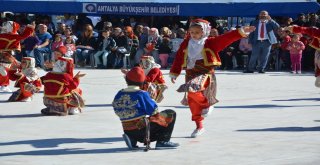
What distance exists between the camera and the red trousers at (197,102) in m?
12.2

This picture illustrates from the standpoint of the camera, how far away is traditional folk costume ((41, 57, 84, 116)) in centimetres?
1472

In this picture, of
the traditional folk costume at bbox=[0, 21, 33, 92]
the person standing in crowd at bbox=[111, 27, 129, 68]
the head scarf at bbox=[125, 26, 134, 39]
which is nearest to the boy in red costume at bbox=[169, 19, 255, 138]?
the traditional folk costume at bbox=[0, 21, 33, 92]

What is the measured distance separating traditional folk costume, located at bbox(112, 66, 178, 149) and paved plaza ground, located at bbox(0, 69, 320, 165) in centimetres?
19

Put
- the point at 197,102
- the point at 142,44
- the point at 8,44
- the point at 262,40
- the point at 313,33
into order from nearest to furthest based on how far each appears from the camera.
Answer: the point at 197,102
the point at 313,33
the point at 8,44
the point at 262,40
the point at 142,44

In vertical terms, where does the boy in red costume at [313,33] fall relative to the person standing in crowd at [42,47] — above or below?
above

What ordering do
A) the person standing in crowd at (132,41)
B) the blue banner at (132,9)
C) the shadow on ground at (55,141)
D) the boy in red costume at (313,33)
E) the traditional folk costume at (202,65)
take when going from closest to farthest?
1. the shadow on ground at (55,141)
2. the traditional folk costume at (202,65)
3. the boy in red costume at (313,33)
4. the person standing in crowd at (132,41)
5. the blue banner at (132,9)

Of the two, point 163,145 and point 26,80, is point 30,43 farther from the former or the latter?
point 163,145

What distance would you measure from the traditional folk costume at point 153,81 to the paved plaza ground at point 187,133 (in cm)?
53

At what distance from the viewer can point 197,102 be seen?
40.2 ft

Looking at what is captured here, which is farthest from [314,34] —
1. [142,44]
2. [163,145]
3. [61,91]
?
[142,44]

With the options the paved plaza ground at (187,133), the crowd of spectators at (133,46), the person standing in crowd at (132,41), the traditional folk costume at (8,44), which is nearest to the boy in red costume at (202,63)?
the paved plaza ground at (187,133)

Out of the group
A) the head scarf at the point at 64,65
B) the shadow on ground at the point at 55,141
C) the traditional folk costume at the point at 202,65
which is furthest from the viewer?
the head scarf at the point at 64,65

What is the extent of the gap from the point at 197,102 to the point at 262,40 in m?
12.3

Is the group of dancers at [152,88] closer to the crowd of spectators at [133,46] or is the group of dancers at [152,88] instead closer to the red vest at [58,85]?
the red vest at [58,85]
